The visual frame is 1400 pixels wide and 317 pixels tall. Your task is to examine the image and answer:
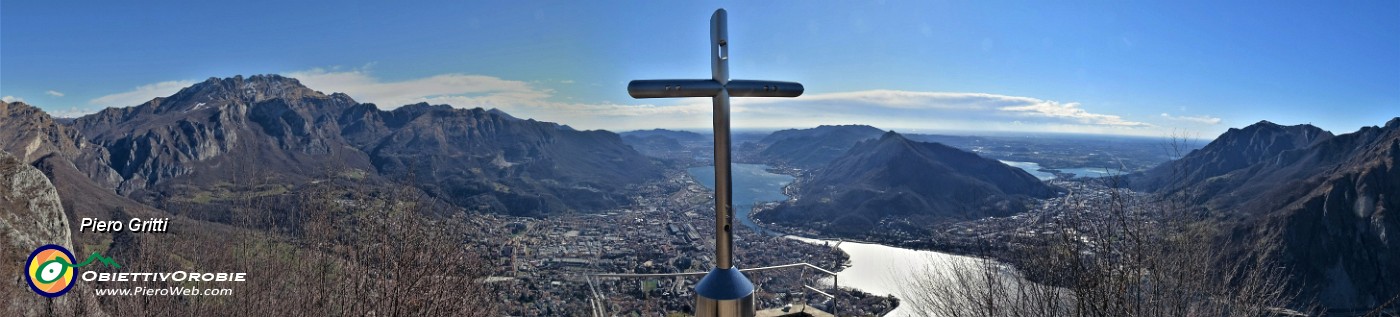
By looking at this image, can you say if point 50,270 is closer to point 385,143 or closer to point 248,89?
point 385,143

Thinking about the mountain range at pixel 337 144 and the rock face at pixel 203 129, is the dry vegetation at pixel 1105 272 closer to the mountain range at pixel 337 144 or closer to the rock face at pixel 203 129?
the mountain range at pixel 337 144

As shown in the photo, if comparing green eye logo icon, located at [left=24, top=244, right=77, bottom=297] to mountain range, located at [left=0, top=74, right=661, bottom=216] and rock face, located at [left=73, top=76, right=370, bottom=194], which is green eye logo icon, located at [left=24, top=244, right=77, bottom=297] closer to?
mountain range, located at [left=0, top=74, right=661, bottom=216]

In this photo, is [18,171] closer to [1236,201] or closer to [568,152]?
[1236,201]

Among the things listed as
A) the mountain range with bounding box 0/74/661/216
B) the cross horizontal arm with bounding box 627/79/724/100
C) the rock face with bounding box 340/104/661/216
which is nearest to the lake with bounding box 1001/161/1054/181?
the mountain range with bounding box 0/74/661/216

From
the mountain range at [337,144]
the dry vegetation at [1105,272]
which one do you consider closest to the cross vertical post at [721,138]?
the dry vegetation at [1105,272]

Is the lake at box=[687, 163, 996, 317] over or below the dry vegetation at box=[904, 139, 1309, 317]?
below

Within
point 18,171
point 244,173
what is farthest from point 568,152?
point 244,173
